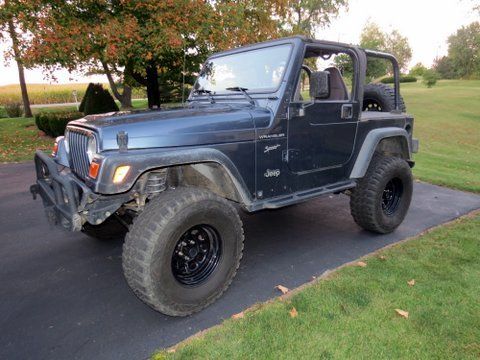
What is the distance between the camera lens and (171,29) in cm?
920

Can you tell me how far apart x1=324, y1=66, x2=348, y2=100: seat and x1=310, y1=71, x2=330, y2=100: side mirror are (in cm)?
86

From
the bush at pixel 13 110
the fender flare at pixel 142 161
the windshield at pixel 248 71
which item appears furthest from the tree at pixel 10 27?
the bush at pixel 13 110

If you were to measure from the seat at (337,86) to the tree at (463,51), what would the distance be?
56.3 meters

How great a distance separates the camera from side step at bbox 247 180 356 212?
324 centimetres

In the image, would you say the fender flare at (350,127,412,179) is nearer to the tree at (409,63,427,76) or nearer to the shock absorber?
the shock absorber

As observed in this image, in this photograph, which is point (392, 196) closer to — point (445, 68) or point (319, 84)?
point (319, 84)

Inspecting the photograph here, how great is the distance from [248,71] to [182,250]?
186 cm

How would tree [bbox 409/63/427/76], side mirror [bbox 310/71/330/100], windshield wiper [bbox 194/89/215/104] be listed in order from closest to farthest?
side mirror [bbox 310/71/330/100], windshield wiper [bbox 194/89/215/104], tree [bbox 409/63/427/76]

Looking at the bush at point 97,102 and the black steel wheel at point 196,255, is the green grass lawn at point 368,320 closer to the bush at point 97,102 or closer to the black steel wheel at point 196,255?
the black steel wheel at point 196,255

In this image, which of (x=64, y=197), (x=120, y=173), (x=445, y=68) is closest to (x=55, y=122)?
(x=64, y=197)

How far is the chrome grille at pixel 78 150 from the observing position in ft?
9.13

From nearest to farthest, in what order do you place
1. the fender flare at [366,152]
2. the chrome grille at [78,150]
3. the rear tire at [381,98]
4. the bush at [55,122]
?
the chrome grille at [78,150]
the fender flare at [366,152]
the rear tire at [381,98]
the bush at [55,122]

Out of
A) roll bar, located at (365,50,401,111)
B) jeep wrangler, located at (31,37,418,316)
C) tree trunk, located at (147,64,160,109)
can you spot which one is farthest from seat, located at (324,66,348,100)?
tree trunk, located at (147,64,160,109)

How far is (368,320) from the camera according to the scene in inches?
108
